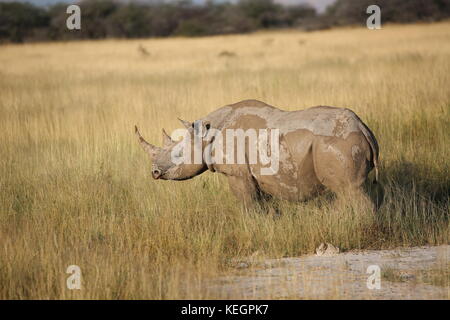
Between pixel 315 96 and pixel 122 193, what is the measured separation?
558 centimetres

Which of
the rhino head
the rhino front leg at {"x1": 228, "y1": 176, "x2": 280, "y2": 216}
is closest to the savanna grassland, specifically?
the rhino front leg at {"x1": 228, "y1": 176, "x2": 280, "y2": 216}

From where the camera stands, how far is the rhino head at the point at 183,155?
6941 millimetres

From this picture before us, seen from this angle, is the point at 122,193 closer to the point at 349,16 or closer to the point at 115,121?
the point at 115,121

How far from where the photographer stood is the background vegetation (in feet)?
142

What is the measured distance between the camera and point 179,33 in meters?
48.7

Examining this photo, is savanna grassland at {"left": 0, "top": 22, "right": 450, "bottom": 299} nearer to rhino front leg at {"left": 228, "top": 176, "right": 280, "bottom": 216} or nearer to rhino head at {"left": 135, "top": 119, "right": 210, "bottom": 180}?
rhino front leg at {"left": 228, "top": 176, "right": 280, "bottom": 216}

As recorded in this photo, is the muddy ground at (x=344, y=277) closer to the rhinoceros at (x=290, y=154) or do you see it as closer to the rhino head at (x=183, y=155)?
the rhinoceros at (x=290, y=154)

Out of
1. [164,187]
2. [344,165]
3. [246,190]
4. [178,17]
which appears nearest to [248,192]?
[246,190]

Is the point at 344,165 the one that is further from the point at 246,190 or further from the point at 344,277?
the point at 344,277

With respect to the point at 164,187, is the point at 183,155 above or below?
above

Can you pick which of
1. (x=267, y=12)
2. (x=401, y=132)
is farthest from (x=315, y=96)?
(x=267, y=12)

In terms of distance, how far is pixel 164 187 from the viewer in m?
8.17

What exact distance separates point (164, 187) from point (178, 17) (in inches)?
2145

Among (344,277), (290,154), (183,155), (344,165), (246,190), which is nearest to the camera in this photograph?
(344,277)
